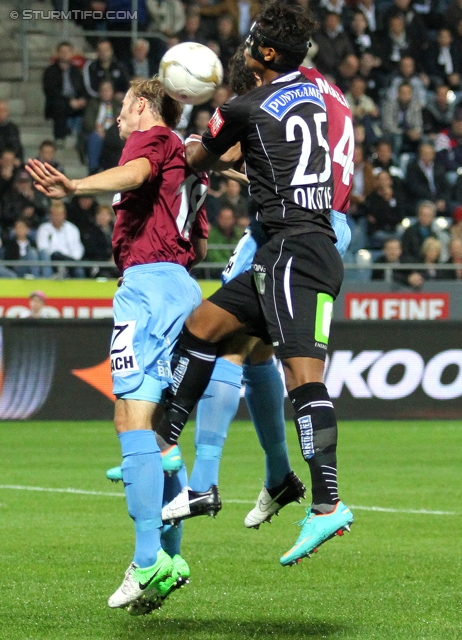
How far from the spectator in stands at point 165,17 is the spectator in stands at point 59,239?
4.63 m

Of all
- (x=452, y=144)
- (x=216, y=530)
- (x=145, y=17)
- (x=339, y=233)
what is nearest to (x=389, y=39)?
(x=452, y=144)

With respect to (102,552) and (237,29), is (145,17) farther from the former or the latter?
(102,552)

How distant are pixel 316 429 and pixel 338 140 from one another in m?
1.53

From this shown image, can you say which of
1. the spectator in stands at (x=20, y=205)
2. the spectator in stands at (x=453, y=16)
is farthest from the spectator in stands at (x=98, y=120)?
the spectator in stands at (x=453, y=16)

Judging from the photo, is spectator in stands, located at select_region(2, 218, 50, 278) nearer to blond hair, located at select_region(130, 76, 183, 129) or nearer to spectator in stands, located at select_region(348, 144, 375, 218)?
spectator in stands, located at select_region(348, 144, 375, 218)

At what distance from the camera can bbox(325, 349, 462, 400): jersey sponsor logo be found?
1415cm

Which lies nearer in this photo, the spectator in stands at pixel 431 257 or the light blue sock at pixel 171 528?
the light blue sock at pixel 171 528

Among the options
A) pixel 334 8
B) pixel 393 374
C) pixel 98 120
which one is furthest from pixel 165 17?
pixel 393 374

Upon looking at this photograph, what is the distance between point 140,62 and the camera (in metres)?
18.4

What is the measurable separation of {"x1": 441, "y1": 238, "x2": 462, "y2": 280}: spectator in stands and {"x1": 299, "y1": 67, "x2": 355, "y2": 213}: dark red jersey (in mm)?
11411

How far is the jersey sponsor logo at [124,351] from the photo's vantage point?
521 centimetres

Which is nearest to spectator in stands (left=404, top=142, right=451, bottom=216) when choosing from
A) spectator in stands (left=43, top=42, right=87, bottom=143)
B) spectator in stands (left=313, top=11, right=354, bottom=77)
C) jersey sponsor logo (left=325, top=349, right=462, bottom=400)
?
spectator in stands (left=313, top=11, right=354, bottom=77)

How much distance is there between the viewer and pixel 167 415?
555 cm

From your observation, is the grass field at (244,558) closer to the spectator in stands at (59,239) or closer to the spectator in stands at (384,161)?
the spectator in stands at (59,239)
